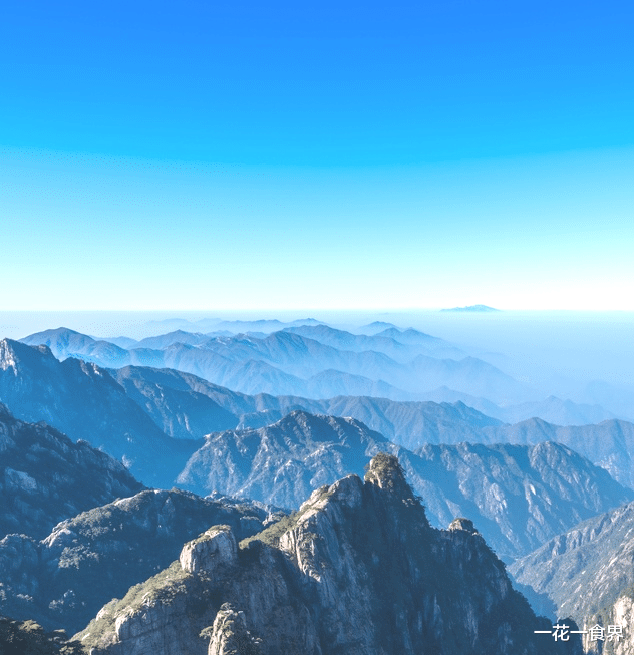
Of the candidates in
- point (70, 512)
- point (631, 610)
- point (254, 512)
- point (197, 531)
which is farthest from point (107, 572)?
point (631, 610)

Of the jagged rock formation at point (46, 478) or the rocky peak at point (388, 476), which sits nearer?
the rocky peak at point (388, 476)

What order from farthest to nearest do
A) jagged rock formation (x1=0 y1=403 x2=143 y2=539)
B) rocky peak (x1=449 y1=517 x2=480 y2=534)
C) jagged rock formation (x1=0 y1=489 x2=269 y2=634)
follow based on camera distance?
jagged rock formation (x1=0 y1=403 x2=143 y2=539), rocky peak (x1=449 y1=517 x2=480 y2=534), jagged rock formation (x1=0 y1=489 x2=269 y2=634)

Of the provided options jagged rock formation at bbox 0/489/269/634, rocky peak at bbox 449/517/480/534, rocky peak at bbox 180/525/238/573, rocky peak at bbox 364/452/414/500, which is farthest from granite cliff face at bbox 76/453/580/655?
jagged rock formation at bbox 0/489/269/634

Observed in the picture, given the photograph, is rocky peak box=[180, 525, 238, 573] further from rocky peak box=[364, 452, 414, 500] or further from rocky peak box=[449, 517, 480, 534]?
rocky peak box=[449, 517, 480, 534]

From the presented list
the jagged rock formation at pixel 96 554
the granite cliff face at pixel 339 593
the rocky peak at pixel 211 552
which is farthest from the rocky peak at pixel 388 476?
the jagged rock formation at pixel 96 554

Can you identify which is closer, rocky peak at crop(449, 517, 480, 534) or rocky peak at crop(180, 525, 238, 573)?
rocky peak at crop(180, 525, 238, 573)

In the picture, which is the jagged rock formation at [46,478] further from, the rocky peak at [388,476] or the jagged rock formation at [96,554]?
the rocky peak at [388,476]
